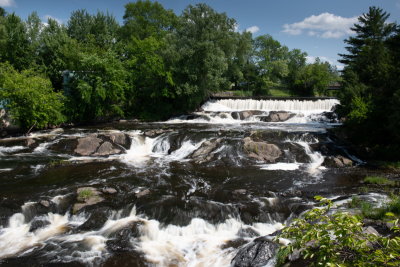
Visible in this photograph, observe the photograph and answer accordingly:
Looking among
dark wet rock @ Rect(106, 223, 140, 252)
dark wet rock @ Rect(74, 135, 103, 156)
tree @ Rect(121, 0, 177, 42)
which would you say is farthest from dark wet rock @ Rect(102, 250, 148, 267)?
tree @ Rect(121, 0, 177, 42)

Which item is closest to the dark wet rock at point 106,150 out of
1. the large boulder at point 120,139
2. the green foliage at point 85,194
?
the large boulder at point 120,139

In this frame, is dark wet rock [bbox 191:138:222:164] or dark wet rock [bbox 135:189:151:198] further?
dark wet rock [bbox 191:138:222:164]

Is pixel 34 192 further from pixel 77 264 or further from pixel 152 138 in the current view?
pixel 152 138

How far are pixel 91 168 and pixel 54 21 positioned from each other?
28.3 m

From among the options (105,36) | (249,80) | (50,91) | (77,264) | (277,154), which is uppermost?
(105,36)

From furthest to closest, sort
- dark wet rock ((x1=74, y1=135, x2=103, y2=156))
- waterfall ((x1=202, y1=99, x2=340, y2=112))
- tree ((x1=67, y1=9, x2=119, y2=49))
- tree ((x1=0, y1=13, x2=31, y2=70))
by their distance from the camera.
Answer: tree ((x1=67, y1=9, x2=119, y2=49))
waterfall ((x1=202, y1=99, x2=340, y2=112))
tree ((x1=0, y1=13, x2=31, y2=70))
dark wet rock ((x1=74, y1=135, x2=103, y2=156))

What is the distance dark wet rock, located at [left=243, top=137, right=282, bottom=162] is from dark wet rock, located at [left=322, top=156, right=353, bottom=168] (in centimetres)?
261

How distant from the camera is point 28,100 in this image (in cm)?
2067

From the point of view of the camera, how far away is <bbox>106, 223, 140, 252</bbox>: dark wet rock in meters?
8.31

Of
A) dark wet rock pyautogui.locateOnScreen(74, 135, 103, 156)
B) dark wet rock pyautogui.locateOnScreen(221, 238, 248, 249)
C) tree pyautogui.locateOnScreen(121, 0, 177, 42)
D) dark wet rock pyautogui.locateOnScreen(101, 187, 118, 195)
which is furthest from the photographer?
tree pyautogui.locateOnScreen(121, 0, 177, 42)

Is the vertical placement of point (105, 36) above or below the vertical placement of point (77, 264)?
above

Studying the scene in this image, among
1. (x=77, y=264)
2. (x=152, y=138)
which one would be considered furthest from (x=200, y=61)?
(x=77, y=264)

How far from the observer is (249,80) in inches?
1897

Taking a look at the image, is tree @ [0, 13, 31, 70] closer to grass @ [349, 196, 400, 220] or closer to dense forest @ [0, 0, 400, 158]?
dense forest @ [0, 0, 400, 158]
